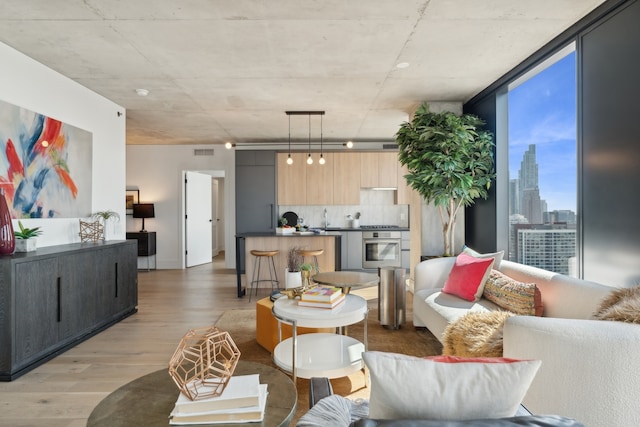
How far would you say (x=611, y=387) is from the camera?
134 cm

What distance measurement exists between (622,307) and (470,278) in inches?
60.4

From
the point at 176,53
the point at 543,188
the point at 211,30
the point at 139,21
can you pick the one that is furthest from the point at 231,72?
the point at 543,188

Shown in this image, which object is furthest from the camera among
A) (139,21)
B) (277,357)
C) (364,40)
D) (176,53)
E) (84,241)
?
(84,241)

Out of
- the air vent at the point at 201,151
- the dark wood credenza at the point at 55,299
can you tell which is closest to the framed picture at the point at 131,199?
the air vent at the point at 201,151

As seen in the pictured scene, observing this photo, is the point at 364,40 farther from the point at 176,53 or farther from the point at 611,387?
the point at 611,387

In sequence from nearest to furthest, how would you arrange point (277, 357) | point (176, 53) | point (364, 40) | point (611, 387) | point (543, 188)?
1. point (611, 387)
2. point (277, 357)
3. point (364, 40)
4. point (176, 53)
5. point (543, 188)

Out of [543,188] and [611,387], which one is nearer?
[611,387]

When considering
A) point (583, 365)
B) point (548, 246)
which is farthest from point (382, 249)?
point (583, 365)

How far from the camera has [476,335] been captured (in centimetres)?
204

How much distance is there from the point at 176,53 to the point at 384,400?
136 inches

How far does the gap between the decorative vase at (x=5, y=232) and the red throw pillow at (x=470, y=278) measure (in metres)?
3.59

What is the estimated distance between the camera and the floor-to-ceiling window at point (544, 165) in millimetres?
3207

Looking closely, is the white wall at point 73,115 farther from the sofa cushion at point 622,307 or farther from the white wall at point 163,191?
the sofa cushion at point 622,307

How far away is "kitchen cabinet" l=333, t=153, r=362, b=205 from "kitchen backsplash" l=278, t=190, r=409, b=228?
385 mm
